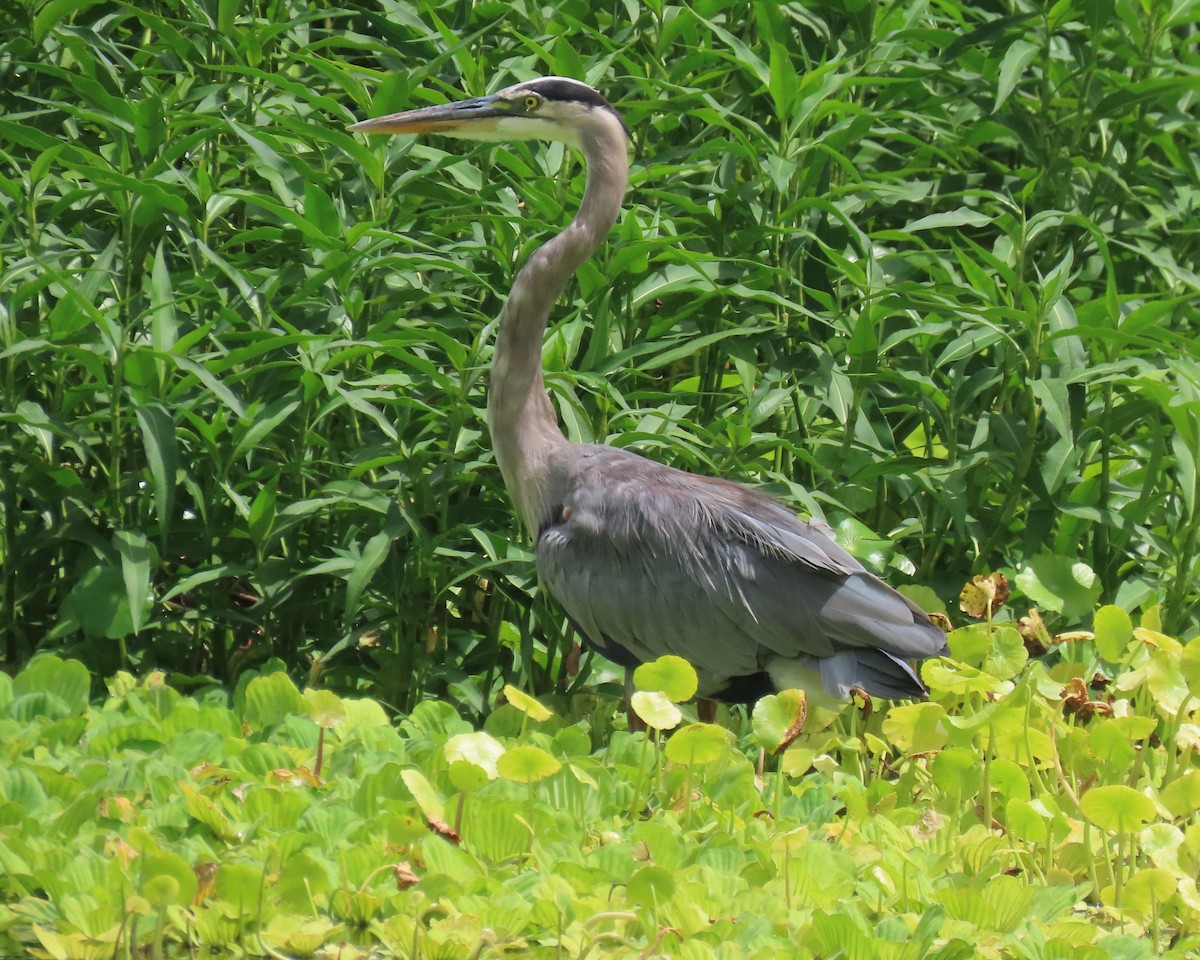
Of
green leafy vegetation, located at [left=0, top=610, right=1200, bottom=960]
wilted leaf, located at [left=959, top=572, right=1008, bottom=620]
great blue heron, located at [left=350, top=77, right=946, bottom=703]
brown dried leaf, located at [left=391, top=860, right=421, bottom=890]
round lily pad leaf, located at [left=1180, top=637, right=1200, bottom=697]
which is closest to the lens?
green leafy vegetation, located at [left=0, top=610, right=1200, bottom=960]

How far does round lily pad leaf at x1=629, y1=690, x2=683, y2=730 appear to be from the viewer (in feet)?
11.6

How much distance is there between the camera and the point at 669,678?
3695mm

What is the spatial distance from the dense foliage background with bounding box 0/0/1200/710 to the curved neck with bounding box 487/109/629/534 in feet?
0.31

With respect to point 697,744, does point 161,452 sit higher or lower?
higher

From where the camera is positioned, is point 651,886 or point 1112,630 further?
point 1112,630

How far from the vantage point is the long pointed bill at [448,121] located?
4754 mm

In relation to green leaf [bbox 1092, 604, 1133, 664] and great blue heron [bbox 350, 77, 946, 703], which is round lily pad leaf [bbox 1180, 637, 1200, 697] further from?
great blue heron [bbox 350, 77, 946, 703]

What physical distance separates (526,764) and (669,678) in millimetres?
563

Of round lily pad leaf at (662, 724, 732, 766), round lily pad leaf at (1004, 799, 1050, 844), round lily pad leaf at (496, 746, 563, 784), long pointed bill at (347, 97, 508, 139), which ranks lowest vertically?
round lily pad leaf at (1004, 799, 1050, 844)

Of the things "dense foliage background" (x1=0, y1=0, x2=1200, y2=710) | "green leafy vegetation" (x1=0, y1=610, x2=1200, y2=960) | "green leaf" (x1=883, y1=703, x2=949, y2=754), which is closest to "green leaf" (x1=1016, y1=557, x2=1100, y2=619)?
"dense foliage background" (x1=0, y1=0, x2=1200, y2=710)

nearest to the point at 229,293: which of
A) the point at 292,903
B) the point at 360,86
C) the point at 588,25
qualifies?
the point at 360,86

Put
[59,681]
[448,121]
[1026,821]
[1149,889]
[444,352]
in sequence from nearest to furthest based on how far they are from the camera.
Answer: [1149,889] → [1026,821] → [59,681] → [448,121] → [444,352]

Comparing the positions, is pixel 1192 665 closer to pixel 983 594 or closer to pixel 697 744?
pixel 983 594

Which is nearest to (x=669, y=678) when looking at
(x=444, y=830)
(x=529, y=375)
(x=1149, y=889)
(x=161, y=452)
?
(x=444, y=830)
